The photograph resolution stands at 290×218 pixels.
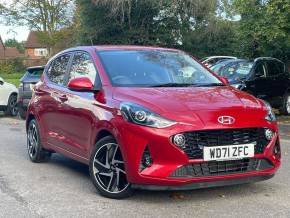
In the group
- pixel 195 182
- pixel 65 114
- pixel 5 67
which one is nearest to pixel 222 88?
pixel 195 182

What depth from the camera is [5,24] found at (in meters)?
62.8

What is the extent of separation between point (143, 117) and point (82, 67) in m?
1.88

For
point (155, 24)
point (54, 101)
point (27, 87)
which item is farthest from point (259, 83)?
point (155, 24)

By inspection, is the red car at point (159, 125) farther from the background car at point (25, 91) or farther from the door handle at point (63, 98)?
the background car at point (25, 91)

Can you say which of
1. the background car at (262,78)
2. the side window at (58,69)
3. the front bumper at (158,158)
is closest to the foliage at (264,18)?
the background car at (262,78)

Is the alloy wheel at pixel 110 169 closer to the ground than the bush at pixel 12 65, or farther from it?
farther from it

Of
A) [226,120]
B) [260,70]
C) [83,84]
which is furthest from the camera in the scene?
[260,70]

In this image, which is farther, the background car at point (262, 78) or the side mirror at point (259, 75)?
the side mirror at point (259, 75)

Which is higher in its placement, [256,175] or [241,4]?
[241,4]

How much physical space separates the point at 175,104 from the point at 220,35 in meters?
28.9

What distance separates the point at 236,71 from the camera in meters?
14.8

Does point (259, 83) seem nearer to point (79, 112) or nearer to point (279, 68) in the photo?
point (279, 68)

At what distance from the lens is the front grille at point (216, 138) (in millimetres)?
5543

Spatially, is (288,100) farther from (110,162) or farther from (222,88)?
(110,162)
